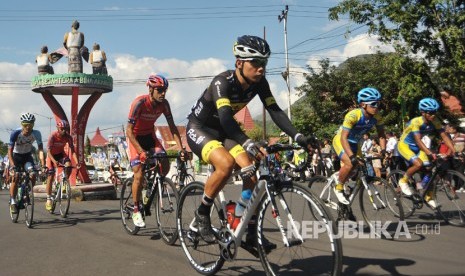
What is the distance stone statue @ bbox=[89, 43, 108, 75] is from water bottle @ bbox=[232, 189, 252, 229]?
610 inches

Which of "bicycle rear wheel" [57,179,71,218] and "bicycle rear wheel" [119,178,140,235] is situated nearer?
"bicycle rear wheel" [119,178,140,235]

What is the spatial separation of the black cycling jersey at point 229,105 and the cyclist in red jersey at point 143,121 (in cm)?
191

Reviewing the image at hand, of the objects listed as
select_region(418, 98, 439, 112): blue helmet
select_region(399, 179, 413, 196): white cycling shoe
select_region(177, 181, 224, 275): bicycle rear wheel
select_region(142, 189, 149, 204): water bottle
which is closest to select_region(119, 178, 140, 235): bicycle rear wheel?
select_region(142, 189, 149, 204): water bottle

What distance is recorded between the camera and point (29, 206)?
29.1 ft

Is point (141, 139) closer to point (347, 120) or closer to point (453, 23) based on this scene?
point (347, 120)

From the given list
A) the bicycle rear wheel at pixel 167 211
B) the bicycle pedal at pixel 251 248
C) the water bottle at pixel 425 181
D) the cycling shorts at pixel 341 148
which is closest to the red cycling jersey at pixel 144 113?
the bicycle rear wheel at pixel 167 211

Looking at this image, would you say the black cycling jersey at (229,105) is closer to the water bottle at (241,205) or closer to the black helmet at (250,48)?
the black helmet at (250,48)

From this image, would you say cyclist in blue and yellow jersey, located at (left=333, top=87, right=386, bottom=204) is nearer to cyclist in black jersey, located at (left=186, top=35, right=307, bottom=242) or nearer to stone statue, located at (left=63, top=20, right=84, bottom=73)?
cyclist in black jersey, located at (left=186, top=35, right=307, bottom=242)

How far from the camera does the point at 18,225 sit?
9.12 meters

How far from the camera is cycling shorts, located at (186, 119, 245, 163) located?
4672 mm

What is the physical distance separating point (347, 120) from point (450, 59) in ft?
40.4

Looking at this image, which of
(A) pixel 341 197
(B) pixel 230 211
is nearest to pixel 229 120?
(B) pixel 230 211

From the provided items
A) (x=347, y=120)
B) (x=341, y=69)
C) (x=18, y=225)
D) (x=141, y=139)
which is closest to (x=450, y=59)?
(x=347, y=120)

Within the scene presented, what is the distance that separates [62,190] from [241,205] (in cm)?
697
